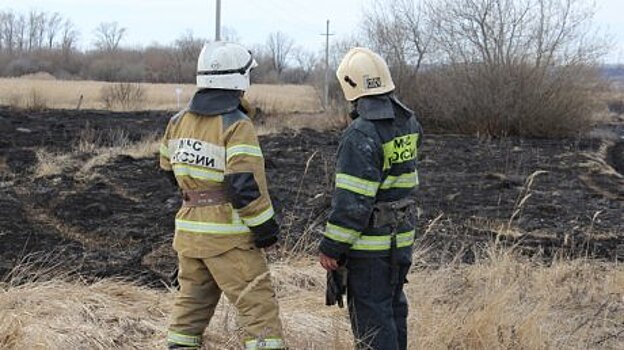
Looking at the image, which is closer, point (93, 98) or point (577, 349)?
point (577, 349)

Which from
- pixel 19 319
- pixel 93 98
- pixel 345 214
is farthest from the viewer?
pixel 93 98

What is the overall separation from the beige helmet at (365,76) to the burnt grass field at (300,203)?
156cm

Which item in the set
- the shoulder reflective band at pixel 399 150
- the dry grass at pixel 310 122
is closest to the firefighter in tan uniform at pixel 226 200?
the shoulder reflective band at pixel 399 150

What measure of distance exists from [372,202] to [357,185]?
12 centimetres

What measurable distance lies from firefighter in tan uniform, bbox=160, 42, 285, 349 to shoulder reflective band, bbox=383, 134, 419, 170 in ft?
1.95

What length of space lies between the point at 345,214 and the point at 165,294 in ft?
8.34

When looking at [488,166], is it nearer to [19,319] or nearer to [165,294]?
[165,294]

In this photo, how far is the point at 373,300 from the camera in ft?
12.1

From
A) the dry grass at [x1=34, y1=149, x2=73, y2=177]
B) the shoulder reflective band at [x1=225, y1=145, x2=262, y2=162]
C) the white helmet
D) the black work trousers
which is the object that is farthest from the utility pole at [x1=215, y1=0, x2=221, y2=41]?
the black work trousers

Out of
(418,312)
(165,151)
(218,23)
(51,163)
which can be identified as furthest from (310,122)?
(165,151)

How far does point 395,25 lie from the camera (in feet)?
94.5

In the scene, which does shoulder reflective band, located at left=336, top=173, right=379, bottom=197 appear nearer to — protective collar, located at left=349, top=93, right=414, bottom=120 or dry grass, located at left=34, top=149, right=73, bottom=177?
protective collar, located at left=349, top=93, right=414, bottom=120

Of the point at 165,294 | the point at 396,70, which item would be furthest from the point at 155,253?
the point at 396,70

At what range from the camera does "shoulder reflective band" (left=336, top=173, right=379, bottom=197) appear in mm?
3512
